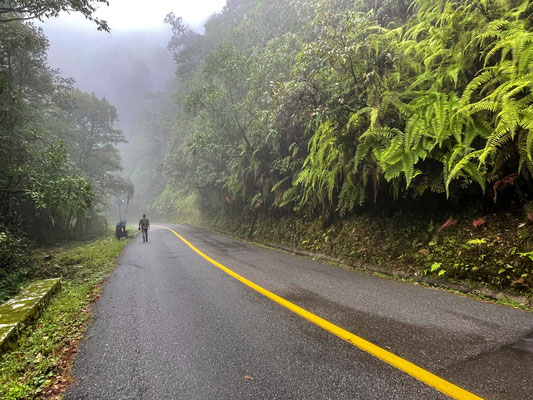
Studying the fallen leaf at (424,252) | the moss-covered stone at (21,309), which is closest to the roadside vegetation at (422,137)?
the fallen leaf at (424,252)

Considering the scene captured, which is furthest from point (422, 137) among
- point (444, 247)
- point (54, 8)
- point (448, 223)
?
point (54, 8)

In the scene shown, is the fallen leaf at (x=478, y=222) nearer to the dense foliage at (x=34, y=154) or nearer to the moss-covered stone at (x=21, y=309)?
the moss-covered stone at (x=21, y=309)

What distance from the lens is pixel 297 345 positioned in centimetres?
278

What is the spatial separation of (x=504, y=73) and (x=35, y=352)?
7.50 meters

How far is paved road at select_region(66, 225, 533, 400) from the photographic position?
84.1 inches

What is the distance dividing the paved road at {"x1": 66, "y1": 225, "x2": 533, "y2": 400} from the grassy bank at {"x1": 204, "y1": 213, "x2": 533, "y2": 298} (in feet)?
2.13

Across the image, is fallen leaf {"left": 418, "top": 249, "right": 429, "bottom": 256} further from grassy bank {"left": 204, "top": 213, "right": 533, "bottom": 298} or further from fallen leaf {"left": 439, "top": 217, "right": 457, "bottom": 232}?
fallen leaf {"left": 439, "top": 217, "right": 457, "bottom": 232}

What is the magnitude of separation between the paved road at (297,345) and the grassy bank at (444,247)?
0.65 meters

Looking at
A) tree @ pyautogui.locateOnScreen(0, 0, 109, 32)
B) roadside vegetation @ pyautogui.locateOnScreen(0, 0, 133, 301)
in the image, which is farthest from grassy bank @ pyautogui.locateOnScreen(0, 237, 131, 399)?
tree @ pyautogui.locateOnScreen(0, 0, 109, 32)

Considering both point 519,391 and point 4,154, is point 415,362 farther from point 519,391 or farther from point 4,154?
point 4,154

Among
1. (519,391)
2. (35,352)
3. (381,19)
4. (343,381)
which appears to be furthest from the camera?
(381,19)

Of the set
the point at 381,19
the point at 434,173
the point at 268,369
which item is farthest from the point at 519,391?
the point at 381,19

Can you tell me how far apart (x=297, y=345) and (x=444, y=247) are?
3.79 m

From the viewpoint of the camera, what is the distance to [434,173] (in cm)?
521
